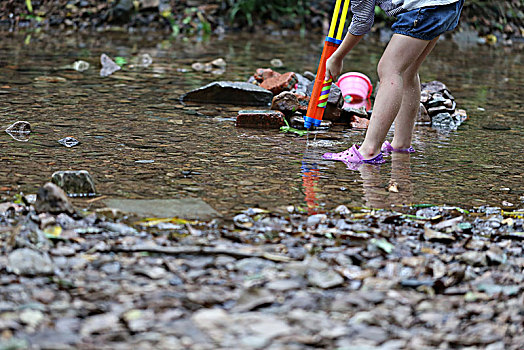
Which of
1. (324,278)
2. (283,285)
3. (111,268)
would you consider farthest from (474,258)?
(111,268)

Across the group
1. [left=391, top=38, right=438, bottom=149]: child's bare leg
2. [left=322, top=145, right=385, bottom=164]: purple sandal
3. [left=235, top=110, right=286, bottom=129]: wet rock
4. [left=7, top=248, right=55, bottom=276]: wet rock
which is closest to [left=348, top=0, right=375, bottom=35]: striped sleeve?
[left=391, top=38, right=438, bottom=149]: child's bare leg

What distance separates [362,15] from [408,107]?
0.70 metres

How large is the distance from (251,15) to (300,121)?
8.21 meters

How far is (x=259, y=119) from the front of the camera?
184 inches

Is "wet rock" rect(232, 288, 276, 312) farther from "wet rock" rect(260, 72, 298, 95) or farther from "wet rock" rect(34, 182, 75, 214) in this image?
"wet rock" rect(260, 72, 298, 95)

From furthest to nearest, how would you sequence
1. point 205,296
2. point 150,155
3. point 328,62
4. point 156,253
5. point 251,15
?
1. point 251,15
2. point 328,62
3. point 150,155
4. point 156,253
5. point 205,296

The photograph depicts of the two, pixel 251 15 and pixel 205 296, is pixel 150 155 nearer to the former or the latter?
pixel 205 296

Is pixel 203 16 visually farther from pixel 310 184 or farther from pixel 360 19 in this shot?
pixel 310 184

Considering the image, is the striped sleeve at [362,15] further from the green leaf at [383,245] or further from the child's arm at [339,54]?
the green leaf at [383,245]

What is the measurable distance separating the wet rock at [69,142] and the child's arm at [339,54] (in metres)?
1.64

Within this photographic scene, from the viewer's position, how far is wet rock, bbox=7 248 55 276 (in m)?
2.14

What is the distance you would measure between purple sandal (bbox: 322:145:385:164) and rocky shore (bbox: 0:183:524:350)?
993mm

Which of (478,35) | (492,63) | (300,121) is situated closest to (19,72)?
(300,121)

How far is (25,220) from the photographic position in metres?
2.57
